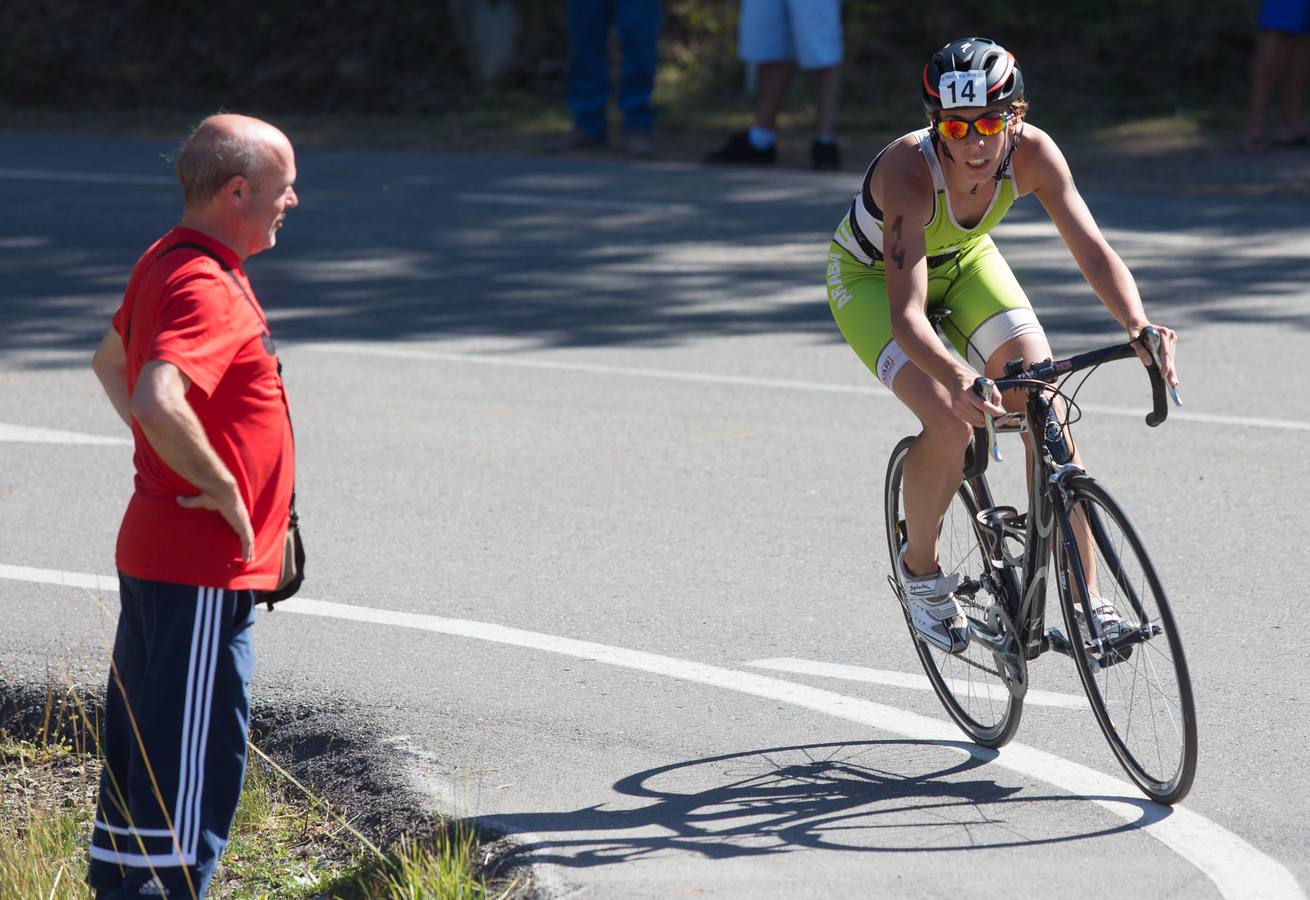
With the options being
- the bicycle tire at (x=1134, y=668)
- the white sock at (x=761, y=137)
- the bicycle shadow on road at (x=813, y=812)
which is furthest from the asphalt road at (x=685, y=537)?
the white sock at (x=761, y=137)

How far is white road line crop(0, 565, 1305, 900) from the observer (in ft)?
12.5

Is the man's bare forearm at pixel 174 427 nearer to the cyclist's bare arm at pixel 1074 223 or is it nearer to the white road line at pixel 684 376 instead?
the cyclist's bare arm at pixel 1074 223

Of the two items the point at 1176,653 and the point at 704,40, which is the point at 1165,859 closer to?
the point at 1176,653

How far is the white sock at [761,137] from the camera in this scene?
14.5m

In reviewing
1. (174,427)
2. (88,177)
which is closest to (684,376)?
(174,427)

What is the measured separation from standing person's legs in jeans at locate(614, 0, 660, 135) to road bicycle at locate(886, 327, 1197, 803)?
11177mm

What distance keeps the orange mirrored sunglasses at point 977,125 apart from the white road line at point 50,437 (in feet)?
15.3

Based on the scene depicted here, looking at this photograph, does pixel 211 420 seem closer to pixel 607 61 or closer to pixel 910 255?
pixel 910 255

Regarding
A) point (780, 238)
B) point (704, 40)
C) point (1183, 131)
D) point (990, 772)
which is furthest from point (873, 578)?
point (704, 40)

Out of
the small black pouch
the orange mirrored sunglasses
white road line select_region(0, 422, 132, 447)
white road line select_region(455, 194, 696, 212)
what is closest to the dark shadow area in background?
white road line select_region(455, 194, 696, 212)

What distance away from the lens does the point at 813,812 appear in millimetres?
4195

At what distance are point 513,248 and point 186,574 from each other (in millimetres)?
8530

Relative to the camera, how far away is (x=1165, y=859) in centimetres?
386

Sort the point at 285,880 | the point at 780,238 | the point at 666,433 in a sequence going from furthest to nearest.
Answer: the point at 780,238 → the point at 666,433 → the point at 285,880
